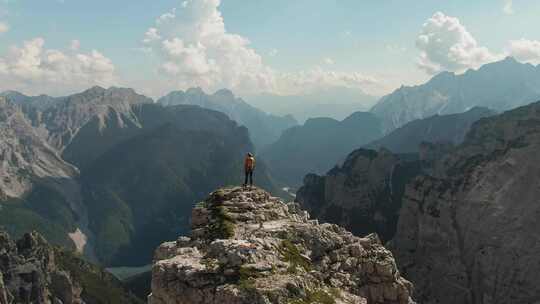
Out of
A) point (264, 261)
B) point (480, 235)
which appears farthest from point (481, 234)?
point (264, 261)

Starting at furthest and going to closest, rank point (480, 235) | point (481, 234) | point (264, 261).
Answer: point (480, 235), point (481, 234), point (264, 261)

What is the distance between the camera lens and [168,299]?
39312mm

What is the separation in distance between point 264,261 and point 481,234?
362ft

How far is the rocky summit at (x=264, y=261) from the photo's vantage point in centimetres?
3688

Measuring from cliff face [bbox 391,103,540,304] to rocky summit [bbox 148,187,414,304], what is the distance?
256ft

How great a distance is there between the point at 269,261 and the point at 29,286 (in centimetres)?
17429

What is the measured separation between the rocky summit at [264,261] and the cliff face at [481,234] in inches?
3068

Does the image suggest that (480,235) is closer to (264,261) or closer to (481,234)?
(481,234)

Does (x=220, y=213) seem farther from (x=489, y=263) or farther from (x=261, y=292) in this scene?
(x=489, y=263)

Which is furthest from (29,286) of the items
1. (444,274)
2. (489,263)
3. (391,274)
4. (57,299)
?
(391,274)

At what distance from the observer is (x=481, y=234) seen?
13325 centimetres

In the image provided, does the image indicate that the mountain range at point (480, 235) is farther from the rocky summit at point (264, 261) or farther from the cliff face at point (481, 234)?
the rocky summit at point (264, 261)

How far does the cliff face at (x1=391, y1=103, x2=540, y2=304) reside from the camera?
122m

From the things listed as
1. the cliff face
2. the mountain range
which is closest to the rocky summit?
the cliff face
